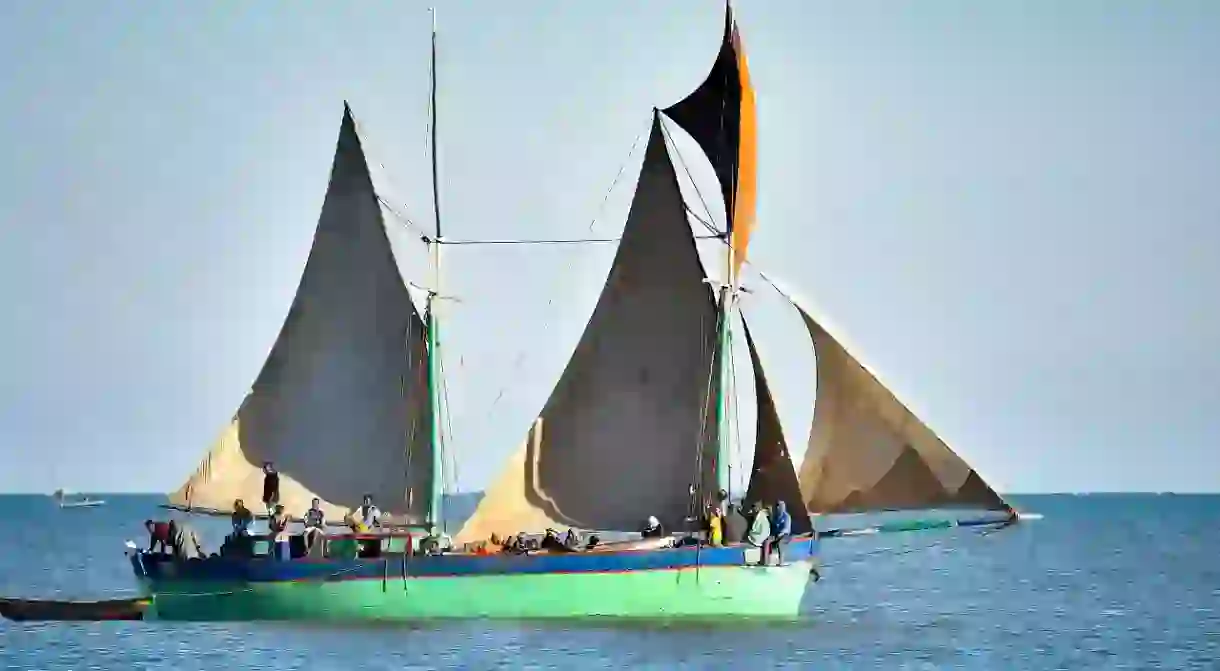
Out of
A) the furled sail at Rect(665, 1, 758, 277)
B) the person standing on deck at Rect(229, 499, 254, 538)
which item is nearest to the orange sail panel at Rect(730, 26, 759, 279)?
the furled sail at Rect(665, 1, 758, 277)

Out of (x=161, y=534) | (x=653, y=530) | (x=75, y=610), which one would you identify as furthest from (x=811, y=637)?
(x=75, y=610)

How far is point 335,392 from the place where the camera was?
57.1 metres

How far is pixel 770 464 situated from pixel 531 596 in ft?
20.8

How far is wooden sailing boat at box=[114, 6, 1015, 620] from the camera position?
53.5 metres

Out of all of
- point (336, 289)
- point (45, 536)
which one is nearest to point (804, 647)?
point (336, 289)

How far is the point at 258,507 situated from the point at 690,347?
1149cm

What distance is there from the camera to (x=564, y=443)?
56.2 m

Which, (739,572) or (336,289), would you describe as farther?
(336,289)

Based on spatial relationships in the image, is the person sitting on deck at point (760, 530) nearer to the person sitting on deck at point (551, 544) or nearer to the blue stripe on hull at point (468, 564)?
the blue stripe on hull at point (468, 564)

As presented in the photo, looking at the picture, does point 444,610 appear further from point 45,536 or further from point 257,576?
point 45,536

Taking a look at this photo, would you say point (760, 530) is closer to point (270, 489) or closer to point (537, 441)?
point (537, 441)

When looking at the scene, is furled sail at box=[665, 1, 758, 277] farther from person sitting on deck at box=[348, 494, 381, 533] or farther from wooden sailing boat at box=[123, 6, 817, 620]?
person sitting on deck at box=[348, 494, 381, 533]

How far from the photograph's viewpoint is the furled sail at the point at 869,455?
52.6 metres

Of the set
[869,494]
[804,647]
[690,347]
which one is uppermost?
[690,347]
